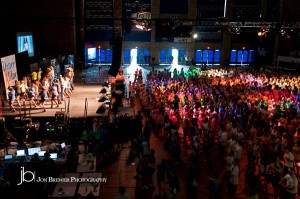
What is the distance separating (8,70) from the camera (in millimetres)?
16984

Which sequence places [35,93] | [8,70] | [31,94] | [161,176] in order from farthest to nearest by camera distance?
[8,70], [35,93], [31,94], [161,176]


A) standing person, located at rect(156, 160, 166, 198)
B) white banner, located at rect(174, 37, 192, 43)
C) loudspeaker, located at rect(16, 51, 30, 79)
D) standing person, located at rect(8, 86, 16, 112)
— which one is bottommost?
standing person, located at rect(156, 160, 166, 198)

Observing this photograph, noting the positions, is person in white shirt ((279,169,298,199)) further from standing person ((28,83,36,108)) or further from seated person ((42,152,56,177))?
standing person ((28,83,36,108))

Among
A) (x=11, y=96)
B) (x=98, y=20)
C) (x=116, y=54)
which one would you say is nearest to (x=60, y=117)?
(x=11, y=96)

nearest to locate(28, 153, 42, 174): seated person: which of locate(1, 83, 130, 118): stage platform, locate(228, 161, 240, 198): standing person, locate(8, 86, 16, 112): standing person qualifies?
locate(228, 161, 240, 198): standing person

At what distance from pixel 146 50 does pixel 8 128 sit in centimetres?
2104

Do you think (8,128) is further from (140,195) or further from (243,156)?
(243,156)

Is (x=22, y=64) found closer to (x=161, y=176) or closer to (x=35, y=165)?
(x=35, y=165)

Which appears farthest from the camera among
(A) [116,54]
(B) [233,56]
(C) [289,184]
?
(B) [233,56]

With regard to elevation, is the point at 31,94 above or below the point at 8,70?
below

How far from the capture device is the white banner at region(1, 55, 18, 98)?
16.4m

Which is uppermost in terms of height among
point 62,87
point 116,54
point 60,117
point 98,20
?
point 98,20

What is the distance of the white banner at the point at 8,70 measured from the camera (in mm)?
16422

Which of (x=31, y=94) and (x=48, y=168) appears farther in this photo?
(x=31, y=94)
